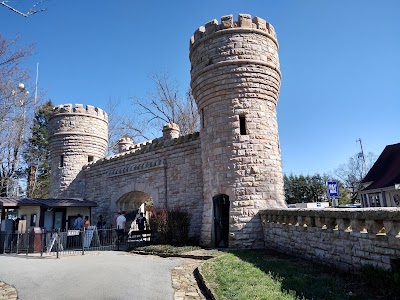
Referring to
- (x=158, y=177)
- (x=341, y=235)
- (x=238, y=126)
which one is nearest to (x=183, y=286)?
(x=341, y=235)

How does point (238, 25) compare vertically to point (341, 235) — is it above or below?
above

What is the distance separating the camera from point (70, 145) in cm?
1875

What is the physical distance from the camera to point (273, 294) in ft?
14.8

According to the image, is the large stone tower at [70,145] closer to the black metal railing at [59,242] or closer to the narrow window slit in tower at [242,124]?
the black metal railing at [59,242]

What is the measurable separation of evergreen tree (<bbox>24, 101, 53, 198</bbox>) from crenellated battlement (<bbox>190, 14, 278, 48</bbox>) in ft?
73.8

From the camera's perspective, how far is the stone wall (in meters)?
12.6

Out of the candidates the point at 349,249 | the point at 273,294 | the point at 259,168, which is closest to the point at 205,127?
the point at 259,168

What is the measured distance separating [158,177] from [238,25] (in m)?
7.39

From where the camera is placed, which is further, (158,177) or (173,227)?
(158,177)

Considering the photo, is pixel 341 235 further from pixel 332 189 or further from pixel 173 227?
pixel 173 227

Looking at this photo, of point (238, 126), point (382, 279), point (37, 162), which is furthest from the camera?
point (37, 162)

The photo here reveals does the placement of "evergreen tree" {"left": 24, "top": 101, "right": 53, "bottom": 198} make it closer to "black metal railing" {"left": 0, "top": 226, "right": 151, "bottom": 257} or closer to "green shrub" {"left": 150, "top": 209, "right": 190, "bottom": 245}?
"black metal railing" {"left": 0, "top": 226, "right": 151, "bottom": 257}

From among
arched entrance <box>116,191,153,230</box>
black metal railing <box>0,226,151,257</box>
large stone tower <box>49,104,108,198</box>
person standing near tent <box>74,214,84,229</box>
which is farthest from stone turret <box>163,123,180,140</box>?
large stone tower <box>49,104,108,198</box>

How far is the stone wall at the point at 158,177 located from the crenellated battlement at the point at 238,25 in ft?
13.5
